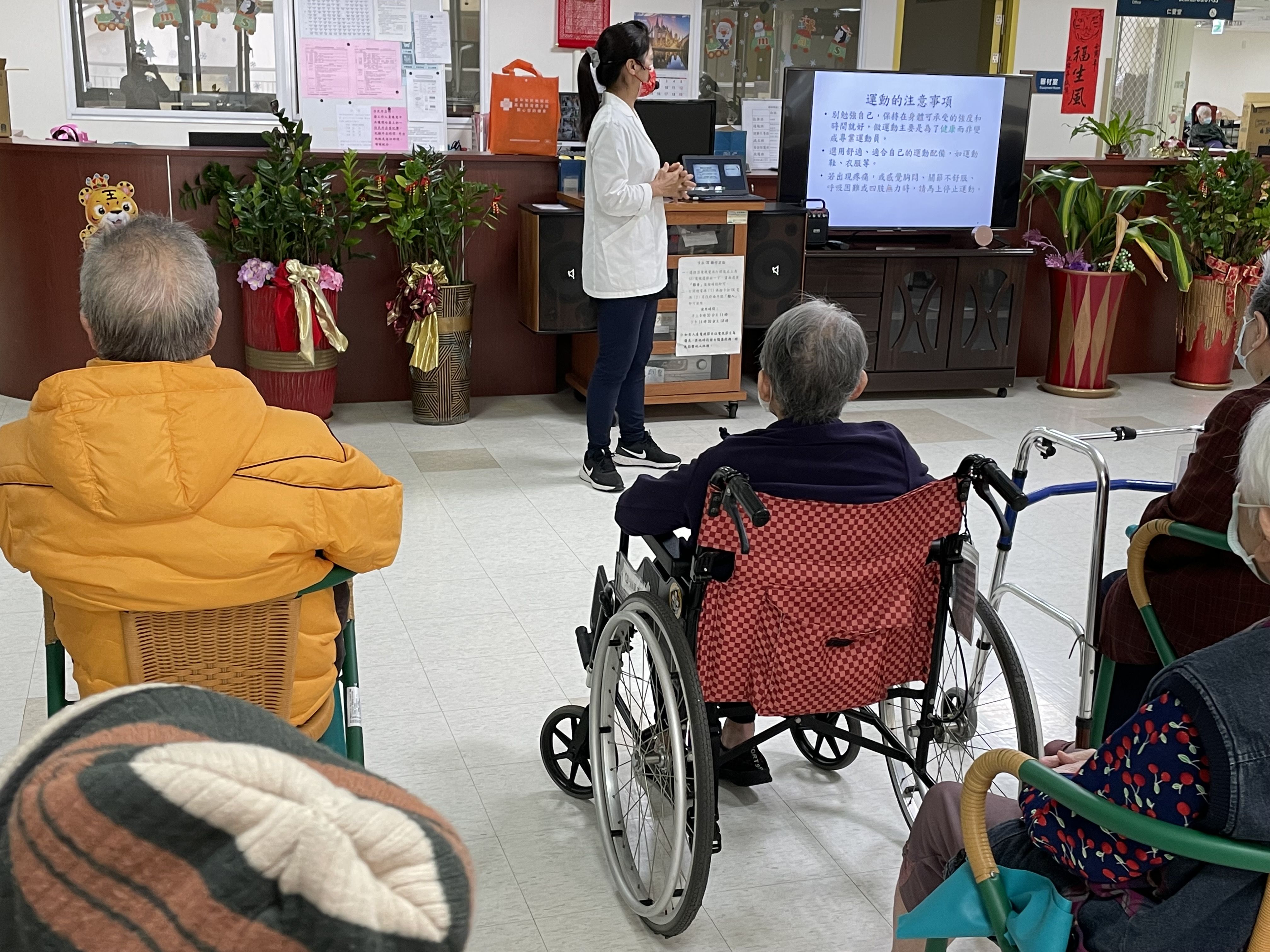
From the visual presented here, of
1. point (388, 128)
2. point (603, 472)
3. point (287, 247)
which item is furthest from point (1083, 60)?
point (287, 247)

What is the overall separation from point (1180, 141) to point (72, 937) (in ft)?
23.0

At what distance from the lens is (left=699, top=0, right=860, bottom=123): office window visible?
8.06 meters

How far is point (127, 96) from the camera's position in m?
7.30

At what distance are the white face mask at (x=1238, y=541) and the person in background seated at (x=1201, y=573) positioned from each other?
1.37 feet

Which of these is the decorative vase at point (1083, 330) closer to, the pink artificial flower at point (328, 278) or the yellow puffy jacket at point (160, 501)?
the pink artificial flower at point (328, 278)

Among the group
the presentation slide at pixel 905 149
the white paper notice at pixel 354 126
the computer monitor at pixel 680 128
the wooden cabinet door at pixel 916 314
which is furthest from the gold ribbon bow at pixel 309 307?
the white paper notice at pixel 354 126

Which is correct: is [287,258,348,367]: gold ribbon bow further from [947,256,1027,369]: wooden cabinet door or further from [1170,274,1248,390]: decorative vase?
[1170,274,1248,390]: decorative vase

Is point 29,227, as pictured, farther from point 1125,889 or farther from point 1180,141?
point 1180,141

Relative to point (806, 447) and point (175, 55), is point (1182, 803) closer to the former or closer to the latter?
point (806, 447)

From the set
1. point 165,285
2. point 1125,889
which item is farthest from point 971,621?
point 165,285

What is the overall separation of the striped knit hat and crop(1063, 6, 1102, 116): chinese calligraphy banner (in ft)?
29.8

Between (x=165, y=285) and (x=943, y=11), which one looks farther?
(x=943, y=11)

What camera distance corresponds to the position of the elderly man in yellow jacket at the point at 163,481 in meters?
1.54

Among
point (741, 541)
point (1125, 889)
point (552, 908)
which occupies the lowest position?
point (552, 908)
